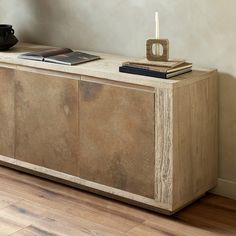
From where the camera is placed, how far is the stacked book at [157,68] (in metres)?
Answer: 2.86

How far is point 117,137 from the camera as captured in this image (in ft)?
9.91

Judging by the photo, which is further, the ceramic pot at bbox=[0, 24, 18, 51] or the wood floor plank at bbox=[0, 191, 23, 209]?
the ceramic pot at bbox=[0, 24, 18, 51]

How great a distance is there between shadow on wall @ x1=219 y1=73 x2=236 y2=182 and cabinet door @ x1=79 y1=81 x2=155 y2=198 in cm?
44

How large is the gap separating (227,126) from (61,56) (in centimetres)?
91

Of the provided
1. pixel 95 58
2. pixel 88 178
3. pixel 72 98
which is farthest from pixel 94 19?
pixel 88 178

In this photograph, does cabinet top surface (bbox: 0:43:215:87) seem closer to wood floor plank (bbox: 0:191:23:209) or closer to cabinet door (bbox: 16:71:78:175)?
cabinet door (bbox: 16:71:78:175)

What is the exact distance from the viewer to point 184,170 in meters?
2.95

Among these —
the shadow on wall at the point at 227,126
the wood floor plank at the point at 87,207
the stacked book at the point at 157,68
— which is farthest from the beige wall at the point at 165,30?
the wood floor plank at the point at 87,207

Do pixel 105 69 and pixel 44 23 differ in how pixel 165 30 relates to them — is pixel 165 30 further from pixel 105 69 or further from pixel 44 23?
pixel 44 23

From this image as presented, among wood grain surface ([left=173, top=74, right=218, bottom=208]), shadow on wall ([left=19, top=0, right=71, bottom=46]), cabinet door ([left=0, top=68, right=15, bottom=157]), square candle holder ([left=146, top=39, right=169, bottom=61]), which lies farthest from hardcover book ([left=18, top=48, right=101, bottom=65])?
wood grain surface ([left=173, top=74, right=218, bottom=208])

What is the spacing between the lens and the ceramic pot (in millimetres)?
3527

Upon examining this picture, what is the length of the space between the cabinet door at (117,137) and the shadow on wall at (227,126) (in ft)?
1.43

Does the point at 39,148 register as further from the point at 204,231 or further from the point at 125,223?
the point at 204,231

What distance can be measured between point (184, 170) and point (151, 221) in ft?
0.91
